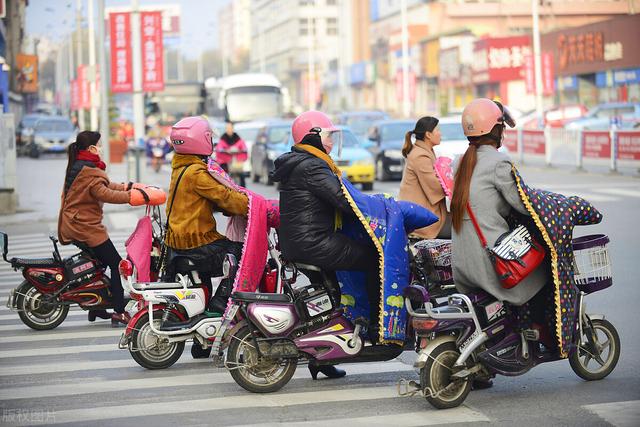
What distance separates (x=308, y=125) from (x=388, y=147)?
922 inches

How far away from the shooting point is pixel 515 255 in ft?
23.1

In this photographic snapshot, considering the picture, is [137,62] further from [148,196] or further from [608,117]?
[148,196]

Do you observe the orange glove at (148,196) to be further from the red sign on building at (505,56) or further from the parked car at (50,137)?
the red sign on building at (505,56)

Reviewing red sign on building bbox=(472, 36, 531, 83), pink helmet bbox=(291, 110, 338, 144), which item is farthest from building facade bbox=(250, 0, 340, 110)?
pink helmet bbox=(291, 110, 338, 144)

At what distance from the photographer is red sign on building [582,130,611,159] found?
30.3m

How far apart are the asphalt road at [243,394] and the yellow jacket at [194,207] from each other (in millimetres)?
925

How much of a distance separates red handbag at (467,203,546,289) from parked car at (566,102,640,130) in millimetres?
32742

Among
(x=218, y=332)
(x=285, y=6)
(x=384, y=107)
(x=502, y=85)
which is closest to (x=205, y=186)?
(x=218, y=332)

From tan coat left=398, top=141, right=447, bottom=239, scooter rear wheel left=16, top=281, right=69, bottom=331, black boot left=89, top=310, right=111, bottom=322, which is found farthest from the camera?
black boot left=89, top=310, right=111, bottom=322

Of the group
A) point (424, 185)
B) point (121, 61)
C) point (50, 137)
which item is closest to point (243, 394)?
point (424, 185)

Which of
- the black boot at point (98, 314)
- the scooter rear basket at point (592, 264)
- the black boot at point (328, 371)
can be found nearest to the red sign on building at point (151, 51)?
the black boot at point (98, 314)

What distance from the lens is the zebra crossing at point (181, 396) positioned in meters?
6.98

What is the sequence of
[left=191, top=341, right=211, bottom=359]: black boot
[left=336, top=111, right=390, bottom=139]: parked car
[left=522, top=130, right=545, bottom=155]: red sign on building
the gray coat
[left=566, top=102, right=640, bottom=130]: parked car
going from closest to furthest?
the gray coat → [left=191, top=341, right=211, bottom=359]: black boot → [left=522, top=130, right=545, bottom=155]: red sign on building → [left=566, top=102, right=640, bottom=130]: parked car → [left=336, top=111, right=390, bottom=139]: parked car

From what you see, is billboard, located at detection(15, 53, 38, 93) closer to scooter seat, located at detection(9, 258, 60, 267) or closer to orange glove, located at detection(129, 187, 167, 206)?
scooter seat, located at detection(9, 258, 60, 267)
